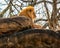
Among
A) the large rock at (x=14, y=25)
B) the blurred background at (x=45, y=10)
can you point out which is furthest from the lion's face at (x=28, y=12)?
A: the large rock at (x=14, y=25)

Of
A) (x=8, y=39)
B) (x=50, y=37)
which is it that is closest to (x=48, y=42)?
(x=50, y=37)

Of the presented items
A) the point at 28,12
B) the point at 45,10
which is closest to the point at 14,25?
the point at 28,12

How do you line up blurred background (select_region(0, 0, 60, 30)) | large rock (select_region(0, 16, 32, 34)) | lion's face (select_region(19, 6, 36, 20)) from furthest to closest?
lion's face (select_region(19, 6, 36, 20)) → blurred background (select_region(0, 0, 60, 30)) → large rock (select_region(0, 16, 32, 34))

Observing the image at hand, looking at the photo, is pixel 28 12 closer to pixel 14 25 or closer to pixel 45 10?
pixel 45 10

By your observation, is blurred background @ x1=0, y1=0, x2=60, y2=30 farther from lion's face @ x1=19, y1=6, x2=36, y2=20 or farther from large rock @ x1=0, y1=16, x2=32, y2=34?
large rock @ x1=0, y1=16, x2=32, y2=34

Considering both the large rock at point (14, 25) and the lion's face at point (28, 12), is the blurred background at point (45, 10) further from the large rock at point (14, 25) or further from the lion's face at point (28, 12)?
the large rock at point (14, 25)

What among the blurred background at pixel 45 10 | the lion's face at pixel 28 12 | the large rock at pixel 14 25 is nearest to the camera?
the large rock at pixel 14 25

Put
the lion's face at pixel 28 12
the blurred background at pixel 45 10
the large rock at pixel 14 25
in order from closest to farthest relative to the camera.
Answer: the large rock at pixel 14 25, the blurred background at pixel 45 10, the lion's face at pixel 28 12

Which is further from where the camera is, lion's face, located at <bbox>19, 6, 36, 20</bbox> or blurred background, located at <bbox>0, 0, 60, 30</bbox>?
lion's face, located at <bbox>19, 6, 36, 20</bbox>

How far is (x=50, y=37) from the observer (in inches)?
35.5

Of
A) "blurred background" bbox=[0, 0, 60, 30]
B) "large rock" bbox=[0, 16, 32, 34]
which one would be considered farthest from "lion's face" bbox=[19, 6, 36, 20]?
"large rock" bbox=[0, 16, 32, 34]

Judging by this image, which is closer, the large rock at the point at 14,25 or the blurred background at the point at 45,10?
the large rock at the point at 14,25

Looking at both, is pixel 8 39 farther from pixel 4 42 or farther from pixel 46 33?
pixel 46 33

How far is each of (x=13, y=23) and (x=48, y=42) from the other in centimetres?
23
